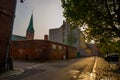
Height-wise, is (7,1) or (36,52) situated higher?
(7,1)

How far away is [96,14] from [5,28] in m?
8.74

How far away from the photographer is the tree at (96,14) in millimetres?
19905

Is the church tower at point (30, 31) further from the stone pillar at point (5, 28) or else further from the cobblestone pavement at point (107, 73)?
the stone pillar at point (5, 28)

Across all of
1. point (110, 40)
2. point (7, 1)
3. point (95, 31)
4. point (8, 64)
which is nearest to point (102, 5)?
point (95, 31)

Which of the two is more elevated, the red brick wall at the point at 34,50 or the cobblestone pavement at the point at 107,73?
the red brick wall at the point at 34,50

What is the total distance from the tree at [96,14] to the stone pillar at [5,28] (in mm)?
5827

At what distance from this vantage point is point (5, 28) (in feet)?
64.0

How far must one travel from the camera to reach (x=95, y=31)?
74.4 ft

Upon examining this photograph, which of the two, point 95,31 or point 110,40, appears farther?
point 110,40

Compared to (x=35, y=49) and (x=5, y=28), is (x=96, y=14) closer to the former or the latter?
(x=5, y=28)

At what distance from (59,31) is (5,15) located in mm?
73202

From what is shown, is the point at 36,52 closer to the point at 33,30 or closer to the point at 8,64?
the point at 8,64

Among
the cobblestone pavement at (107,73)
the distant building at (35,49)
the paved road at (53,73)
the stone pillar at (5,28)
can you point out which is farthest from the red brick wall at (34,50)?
the stone pillar at (5,28)

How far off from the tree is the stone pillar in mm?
5827
